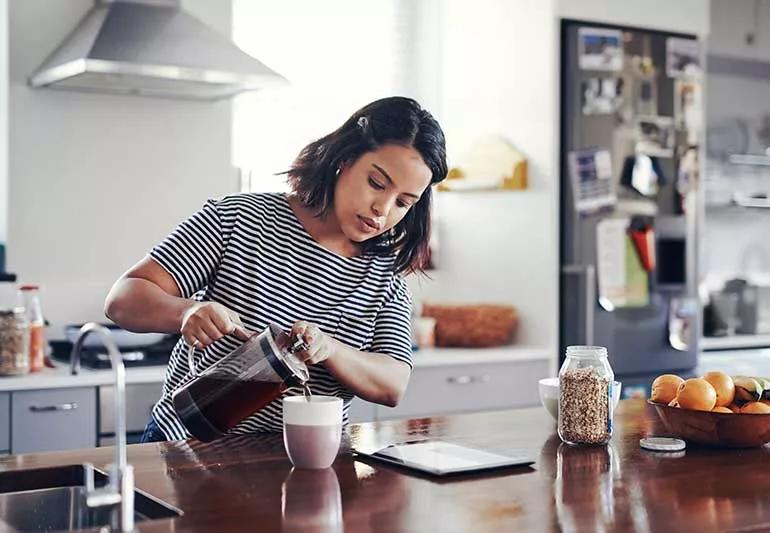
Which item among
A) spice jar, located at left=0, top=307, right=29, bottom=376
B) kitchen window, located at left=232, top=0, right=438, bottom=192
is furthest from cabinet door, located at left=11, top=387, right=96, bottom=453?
kitchen window, located at left=232, top=0, right=438, bottom=192

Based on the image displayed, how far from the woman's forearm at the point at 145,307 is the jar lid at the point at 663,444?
0.84 metres

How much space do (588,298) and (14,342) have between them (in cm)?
199

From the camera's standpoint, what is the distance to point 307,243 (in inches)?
84.8

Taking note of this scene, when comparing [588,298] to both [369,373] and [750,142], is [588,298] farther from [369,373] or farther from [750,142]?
[369,373]

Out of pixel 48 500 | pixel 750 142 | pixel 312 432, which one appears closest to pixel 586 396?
pixel 312 432

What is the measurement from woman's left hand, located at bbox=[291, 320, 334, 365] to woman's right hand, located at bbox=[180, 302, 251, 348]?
8 centimetres

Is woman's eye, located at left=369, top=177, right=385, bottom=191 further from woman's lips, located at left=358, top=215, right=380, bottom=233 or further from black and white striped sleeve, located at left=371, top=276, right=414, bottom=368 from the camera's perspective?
black and white striped sleeve, located at left=371, top=276, right=414, bottom=368

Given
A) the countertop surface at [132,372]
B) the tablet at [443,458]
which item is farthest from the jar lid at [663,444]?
the countertop surface at [132,372]

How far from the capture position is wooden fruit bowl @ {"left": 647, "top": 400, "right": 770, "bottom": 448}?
1.91 metres

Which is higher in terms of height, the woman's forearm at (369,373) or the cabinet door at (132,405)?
the woman's forearm at (369,373)

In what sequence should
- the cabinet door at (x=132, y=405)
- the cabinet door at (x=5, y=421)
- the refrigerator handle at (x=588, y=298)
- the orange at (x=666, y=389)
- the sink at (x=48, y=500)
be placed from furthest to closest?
the refrigerator handle at (x=588, y=298) < the cabinet door at (x=132, y=405) < the cabinet door at (x=5, y=421) < the orange at (x=666, y=389) < the sink at (x=48, y=500)

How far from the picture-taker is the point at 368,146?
210 centimetres

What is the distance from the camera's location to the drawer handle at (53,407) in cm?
302

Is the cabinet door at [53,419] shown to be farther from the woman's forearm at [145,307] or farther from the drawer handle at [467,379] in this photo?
the drawer handle at [467,379]
